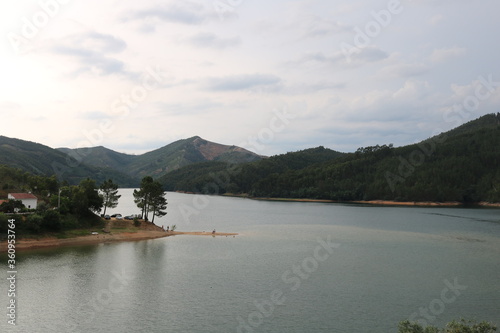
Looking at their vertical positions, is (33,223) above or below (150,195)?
below

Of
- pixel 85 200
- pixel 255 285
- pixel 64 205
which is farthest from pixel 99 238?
pixel 255 285

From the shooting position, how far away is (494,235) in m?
96.9

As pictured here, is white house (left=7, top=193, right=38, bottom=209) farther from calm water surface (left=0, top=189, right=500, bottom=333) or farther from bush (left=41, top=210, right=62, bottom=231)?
calm water surface (left=0, top=189, right=500, bottom=333)

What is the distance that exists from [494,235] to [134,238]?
86.0 m

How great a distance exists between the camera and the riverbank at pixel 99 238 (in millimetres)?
70812

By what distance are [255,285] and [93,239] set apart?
141 ft

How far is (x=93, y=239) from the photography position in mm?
79312

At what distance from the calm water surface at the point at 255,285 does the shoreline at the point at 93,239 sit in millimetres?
3366

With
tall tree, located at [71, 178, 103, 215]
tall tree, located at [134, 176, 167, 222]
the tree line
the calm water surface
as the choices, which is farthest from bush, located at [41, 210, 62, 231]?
tall tree, located at [134, 176, 167, 222]

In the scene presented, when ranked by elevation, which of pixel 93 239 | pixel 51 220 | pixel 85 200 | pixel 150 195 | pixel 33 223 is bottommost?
pixel 93 239

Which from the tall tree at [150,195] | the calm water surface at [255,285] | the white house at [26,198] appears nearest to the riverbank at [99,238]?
the calm water surface at [255,285]

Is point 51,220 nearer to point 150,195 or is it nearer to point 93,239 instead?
point 93,239

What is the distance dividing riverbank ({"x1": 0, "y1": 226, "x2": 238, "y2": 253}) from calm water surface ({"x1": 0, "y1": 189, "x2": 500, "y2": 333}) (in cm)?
345

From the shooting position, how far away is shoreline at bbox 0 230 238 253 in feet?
232
